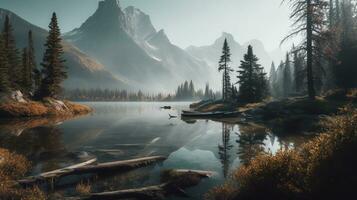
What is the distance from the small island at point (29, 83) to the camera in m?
49.4

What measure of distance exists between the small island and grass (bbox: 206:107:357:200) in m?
51.0

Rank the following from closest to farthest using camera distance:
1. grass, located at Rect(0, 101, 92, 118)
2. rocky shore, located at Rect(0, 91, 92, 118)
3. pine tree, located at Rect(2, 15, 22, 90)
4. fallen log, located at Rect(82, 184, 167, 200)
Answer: fallen log, located at Rect(82, 184, 167, 200) < grass, located at Rect(0, 101, 92, 118) < rocky shore, located at Rect(0, 91, 92, 118) < pine tree, located at Rect(2, 15, 22, 90)

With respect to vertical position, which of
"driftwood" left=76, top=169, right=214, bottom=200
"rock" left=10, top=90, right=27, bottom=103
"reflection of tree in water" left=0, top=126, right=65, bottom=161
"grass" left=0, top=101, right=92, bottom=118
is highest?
"rock" left=10, top=90, right=27, bottom=103

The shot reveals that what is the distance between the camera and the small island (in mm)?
49425

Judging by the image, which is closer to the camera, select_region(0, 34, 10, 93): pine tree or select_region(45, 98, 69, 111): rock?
select_region(0, 34, 10, 93): pine tree

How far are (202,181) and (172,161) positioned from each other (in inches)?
176

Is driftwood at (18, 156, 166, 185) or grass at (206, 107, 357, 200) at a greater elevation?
grass at (206, 107, 357, 200)

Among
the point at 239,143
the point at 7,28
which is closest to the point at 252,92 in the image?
the point at 239,143

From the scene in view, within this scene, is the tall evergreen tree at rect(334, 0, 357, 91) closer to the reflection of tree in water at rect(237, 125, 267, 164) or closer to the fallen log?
the reflection of tree in water at rect(237, 125, 267, 164)

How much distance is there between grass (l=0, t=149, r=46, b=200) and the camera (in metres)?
8.35

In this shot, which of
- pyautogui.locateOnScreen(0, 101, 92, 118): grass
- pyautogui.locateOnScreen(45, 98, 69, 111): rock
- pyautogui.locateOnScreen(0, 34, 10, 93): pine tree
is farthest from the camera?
pyautogui.locateOnScreen(45, 98, 69, 111): rock

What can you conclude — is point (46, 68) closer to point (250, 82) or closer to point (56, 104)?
point (56, 104)

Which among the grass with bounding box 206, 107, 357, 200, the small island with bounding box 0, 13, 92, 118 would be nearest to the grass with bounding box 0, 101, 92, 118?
the small island with bounding box 0, 13, 92, 118

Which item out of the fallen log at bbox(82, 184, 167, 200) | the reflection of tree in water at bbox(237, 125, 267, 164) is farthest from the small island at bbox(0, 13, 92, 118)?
the fallen log at bbox(82, 184, 167, 200)
